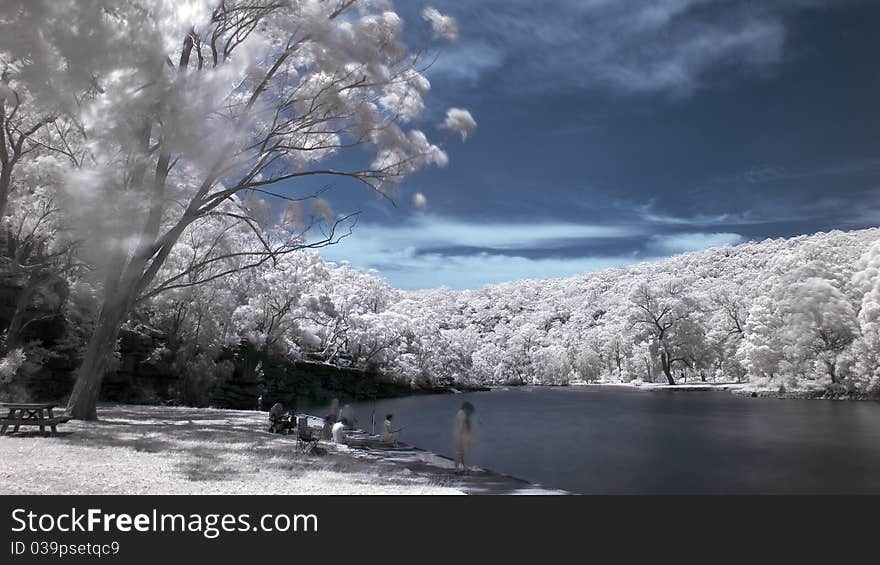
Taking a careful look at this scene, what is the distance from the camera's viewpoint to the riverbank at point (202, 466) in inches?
274

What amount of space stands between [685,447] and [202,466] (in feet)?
63.1

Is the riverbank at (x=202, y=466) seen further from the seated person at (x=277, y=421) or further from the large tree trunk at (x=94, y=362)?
the seated person at (x=277, y=421)

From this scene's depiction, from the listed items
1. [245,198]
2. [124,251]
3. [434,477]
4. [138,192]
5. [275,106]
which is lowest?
[434,477]

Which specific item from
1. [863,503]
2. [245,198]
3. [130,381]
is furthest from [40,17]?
[130,381]

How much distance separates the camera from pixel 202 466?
28.3 ft

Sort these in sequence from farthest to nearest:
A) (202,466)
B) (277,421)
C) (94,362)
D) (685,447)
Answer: (685,447) → (277,421) → (94,362) → (202,466)

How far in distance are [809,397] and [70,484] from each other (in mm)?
49077

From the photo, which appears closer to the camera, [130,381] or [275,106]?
[275,106]

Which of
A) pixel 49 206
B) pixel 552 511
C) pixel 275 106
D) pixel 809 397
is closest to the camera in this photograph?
pixel 552 511

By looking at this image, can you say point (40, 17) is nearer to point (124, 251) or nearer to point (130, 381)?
point (124, 251)

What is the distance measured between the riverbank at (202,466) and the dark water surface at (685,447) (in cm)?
587

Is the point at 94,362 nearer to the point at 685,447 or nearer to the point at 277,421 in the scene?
the point at 277,421

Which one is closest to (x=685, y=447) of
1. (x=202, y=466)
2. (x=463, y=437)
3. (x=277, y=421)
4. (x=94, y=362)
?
(x=463, y=437)

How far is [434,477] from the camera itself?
9.95 meters
